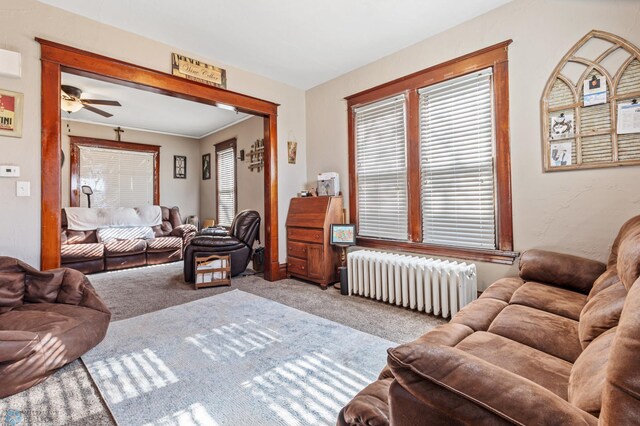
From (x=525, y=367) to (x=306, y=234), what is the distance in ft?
9.96

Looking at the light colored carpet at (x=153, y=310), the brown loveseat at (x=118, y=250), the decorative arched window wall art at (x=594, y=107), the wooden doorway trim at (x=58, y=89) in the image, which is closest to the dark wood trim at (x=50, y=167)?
the wooden doorway trim at (x=58, y=89)

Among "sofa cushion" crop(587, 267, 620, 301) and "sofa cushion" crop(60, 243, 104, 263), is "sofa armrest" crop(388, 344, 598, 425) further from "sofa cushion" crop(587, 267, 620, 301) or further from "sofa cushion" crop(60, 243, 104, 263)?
"sofa cushion" crop(60, 243, 104, 263)

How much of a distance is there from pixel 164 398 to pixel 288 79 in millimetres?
3887

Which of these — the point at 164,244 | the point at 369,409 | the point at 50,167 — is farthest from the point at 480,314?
the point at 164,244

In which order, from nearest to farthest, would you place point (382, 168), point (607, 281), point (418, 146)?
point (607, 281)
point (418, 146)
point (382, 168)

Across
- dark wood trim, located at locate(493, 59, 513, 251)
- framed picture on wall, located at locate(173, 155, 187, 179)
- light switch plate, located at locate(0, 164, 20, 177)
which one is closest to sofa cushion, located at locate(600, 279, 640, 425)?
dark wood trim, located at locate(493, 59, 513, 251)

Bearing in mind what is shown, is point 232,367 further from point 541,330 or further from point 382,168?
point 382,168

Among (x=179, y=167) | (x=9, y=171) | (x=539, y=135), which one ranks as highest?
(x=179, y=167)

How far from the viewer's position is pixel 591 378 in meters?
0.84

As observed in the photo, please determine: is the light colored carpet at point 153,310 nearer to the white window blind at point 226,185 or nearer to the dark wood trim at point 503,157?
the dark wood trim at point 503,157

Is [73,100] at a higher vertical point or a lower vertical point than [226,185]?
higher

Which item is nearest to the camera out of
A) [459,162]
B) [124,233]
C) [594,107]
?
[594,107]

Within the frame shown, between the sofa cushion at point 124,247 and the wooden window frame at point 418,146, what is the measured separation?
12.6ft

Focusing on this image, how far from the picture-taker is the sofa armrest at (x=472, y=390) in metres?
0.63
